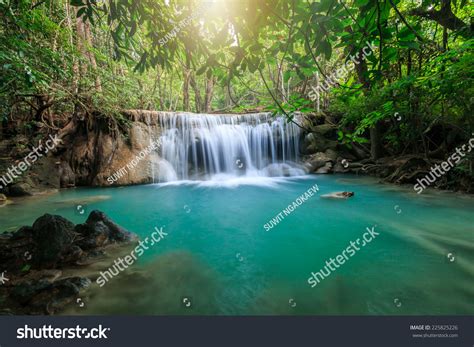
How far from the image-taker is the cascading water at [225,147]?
1179 cm

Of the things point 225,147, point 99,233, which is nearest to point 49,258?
point 99,233

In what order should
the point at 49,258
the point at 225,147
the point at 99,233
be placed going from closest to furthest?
1. the point at 49,258
2. the point at 99,233
3. the point at 225,147

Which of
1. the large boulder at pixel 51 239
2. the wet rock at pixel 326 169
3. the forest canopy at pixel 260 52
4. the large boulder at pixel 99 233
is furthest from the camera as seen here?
the wet rock at pixel 326 169

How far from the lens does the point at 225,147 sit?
12.8 meters

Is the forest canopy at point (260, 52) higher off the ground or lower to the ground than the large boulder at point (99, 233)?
higher

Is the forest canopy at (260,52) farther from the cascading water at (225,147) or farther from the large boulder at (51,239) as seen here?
the cascading water at (225,147)

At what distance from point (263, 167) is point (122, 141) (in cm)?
720

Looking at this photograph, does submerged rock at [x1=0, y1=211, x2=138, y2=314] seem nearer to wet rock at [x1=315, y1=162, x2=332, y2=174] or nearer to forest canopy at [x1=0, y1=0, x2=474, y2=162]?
forest canopy at [x1=0, y1=0, x2=474, y2=162]

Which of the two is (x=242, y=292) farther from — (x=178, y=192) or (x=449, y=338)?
(x=178, y=192)

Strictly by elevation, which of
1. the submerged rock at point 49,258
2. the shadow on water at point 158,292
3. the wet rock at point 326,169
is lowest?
the wet rock at point 326,169

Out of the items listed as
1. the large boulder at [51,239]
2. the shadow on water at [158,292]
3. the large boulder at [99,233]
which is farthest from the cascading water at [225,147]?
the shadow on water at [158,292]

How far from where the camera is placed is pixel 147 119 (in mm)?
11266

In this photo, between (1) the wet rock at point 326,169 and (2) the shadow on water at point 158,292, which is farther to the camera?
(1) the wet rock at point 326,169

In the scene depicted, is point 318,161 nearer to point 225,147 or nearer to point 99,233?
point 225,147
